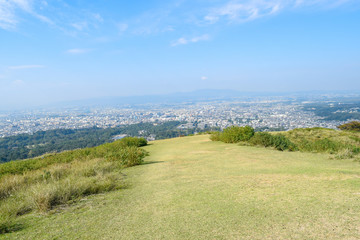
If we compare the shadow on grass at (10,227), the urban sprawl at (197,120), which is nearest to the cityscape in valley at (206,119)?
the urban sprawl at (197,120)

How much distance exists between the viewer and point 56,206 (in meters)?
4.63

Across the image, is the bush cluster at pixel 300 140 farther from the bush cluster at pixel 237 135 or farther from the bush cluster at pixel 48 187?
the bush cluster at pixel 48 187

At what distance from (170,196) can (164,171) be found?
3.05m

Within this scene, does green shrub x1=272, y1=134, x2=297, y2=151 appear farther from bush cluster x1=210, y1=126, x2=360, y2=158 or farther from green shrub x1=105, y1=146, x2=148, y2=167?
green shrub x1=105, y1=146, x2=148, y2=167

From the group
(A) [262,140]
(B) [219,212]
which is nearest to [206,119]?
(A) [262,140]

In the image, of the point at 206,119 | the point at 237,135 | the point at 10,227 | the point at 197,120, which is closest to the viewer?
the point at 10,227

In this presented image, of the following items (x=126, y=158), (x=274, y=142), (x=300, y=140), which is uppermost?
(x=126, y=158)

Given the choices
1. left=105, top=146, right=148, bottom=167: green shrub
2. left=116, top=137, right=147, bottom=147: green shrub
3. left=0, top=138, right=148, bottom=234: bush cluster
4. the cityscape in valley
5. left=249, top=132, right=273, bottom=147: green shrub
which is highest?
left=0, top=138, right=148, bottom=234: bush cluster

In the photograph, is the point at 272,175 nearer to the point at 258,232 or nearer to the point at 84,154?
the point at 258,232

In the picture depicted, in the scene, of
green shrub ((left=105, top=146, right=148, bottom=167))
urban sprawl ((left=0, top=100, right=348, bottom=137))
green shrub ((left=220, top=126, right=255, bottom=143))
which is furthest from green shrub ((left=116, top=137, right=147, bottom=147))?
urban sprawl ((left=0, top=100, right=348, bottom=137))

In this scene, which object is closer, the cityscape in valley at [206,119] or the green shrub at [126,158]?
the green shrub at [126,158]

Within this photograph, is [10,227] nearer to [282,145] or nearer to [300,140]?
[282,145]

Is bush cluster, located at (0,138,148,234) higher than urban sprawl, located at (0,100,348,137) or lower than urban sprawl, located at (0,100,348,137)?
higher

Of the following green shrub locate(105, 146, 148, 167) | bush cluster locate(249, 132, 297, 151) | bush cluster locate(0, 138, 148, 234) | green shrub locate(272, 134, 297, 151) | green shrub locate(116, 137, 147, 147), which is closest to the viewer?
bush cluster locate(0, 138, 148, 234)
